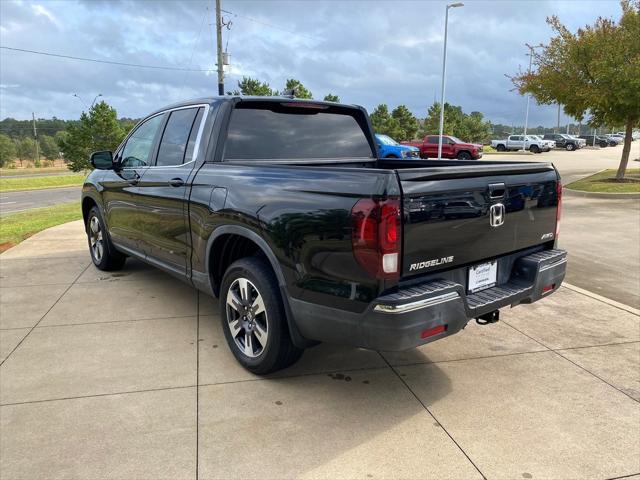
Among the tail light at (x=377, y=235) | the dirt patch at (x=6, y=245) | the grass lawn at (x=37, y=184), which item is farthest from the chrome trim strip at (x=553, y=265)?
the grass lawn at (x=37, y=184)

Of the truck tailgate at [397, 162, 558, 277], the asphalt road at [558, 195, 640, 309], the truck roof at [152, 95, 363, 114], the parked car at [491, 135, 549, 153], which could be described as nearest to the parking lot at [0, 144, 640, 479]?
the asphalt road at [558, 195, 640, 309]

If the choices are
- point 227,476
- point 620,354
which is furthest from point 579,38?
point 227,476

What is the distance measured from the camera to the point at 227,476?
2.36 metres

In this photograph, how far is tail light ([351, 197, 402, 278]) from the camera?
7.88 ft

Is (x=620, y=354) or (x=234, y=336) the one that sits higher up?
(x=234, y=336)

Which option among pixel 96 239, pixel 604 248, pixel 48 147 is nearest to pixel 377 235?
pixel 96 239

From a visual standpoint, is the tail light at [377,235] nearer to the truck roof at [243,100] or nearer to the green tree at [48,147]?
the truck roof at [243,100]

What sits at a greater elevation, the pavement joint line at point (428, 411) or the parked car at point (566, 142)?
the parked car at point (566, 142)

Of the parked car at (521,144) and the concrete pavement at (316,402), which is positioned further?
the parked car at (521,144)

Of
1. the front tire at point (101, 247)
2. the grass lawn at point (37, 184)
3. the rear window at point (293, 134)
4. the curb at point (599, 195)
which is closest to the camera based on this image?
the rear window at point (293, 134)

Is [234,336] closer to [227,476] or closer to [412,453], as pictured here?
[227,476]

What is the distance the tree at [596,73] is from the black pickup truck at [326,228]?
46.5ft

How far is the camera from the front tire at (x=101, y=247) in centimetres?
581

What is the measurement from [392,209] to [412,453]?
1285 mm
